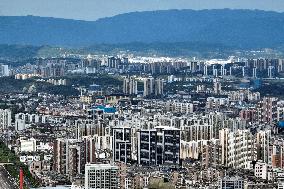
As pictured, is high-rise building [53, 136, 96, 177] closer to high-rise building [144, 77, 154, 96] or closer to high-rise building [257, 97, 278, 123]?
high-rise building [257, 97, 278, 123]

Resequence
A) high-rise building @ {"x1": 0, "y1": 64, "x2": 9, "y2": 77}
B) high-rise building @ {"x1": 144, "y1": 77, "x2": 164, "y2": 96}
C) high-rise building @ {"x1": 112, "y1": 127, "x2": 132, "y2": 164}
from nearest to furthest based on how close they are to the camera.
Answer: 1. high-rise building @ {"x1": 112, "y1": 127, "x2": 132, "y2": 164}
2. high-rise building @ {"x1": 144, "y1": 77, "x2": 164, "y2": 96}
3. high-rise building @ {"x1": 0, "y1": 64, "x2": 9, "y2": 77}

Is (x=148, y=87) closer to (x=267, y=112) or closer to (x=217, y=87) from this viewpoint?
(x=217, y=87)

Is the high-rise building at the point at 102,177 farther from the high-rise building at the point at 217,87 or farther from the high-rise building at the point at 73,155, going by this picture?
the high-rise building at the point at 217,87

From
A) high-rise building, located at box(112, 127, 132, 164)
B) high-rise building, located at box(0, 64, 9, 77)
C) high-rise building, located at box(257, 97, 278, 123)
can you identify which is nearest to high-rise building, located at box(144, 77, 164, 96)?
high-rise building, located at box(257, 97, 278, 123)

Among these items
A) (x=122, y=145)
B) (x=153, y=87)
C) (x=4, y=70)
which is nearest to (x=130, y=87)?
(x=153, y=87)

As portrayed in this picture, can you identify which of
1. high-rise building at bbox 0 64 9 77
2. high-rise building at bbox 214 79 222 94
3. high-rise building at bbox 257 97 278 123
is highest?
high-rise building at bbox 257 97 278 123

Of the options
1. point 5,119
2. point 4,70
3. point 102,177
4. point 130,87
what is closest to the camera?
point 102,177
